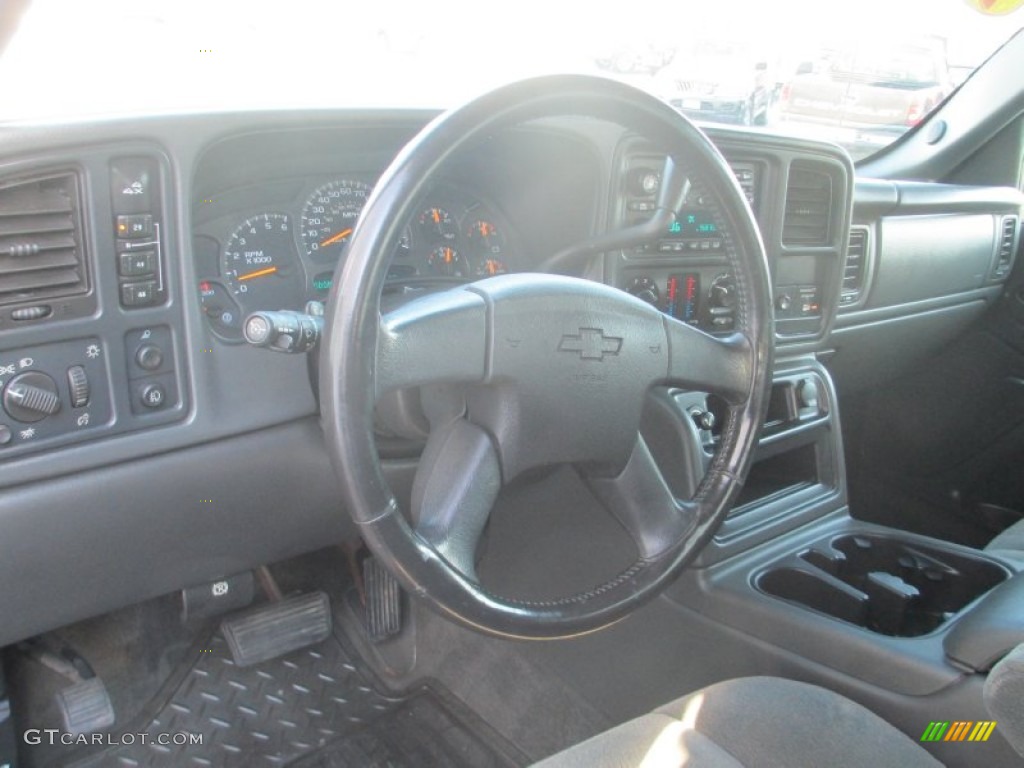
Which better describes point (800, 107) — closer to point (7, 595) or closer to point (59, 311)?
point (59, 311)

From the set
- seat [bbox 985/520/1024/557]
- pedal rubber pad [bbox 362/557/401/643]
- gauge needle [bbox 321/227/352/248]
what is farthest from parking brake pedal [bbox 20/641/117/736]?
seat [bbox 985/520/1024/557]

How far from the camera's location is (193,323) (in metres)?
1.45

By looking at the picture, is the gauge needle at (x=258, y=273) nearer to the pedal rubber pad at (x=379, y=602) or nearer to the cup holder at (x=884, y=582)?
the pedal rubber pad at (x=379, y=602)

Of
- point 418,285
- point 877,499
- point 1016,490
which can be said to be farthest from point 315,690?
point 1016,490

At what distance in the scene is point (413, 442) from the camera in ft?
5.27

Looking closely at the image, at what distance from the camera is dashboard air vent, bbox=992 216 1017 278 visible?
10.1 feet

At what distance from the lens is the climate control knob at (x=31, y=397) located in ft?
4.26

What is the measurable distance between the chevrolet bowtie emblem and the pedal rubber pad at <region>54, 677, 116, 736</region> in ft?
4.25

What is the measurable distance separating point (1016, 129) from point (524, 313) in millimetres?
2561

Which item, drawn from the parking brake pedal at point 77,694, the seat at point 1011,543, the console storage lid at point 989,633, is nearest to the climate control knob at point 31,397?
the parking brake pedal at point 77,694

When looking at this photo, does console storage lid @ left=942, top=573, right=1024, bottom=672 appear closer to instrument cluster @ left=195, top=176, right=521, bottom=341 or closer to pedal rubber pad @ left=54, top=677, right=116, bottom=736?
instrument cluster @ left=195, top=176, right=521, bottom=341

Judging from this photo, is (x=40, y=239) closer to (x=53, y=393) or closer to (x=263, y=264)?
(x=53, y=393)

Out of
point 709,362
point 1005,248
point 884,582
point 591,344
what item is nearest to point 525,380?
point 591,344

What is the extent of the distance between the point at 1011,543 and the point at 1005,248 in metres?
1.30
